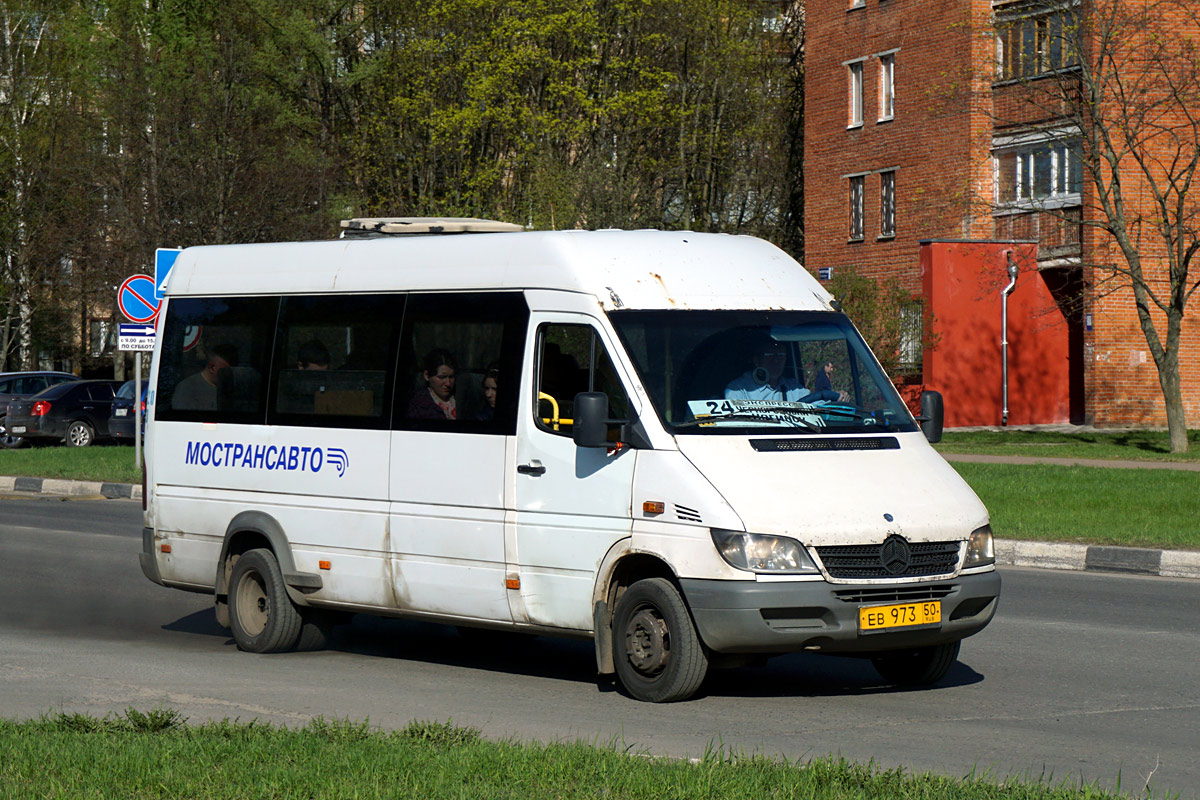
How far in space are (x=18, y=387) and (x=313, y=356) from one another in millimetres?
32566

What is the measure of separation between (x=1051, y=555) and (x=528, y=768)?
10.7 metres

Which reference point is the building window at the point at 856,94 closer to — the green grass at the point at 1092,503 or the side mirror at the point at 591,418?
the green grass at the point at 1092,503

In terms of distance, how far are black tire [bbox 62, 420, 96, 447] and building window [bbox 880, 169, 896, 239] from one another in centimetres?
2108

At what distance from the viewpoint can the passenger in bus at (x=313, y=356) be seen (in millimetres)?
10414

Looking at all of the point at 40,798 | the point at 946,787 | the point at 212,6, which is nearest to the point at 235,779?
the point at 40,798

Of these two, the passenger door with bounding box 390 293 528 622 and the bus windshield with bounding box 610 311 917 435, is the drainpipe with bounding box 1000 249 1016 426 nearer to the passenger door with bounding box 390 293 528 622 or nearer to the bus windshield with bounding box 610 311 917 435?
the bus windshield with bounding box 610 311 917 435

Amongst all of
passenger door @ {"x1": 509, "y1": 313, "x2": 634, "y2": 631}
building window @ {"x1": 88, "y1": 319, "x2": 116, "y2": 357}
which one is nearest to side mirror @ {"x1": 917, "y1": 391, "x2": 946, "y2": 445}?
passenger door @ {"x1": 509, "y1": 313, "x2": 634, "y2": 631}

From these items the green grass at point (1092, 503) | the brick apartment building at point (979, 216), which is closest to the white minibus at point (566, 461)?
the green grass at point (1092, 503)

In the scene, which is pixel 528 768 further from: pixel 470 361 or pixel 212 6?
pixel 212 6

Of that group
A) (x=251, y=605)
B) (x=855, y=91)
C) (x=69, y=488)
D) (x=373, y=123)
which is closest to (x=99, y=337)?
(x=373, y=123)

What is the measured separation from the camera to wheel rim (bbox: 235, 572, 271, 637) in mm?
10562

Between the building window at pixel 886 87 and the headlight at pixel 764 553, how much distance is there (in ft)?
130

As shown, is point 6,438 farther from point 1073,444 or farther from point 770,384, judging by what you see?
point 770,384

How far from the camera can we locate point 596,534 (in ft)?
28.5
